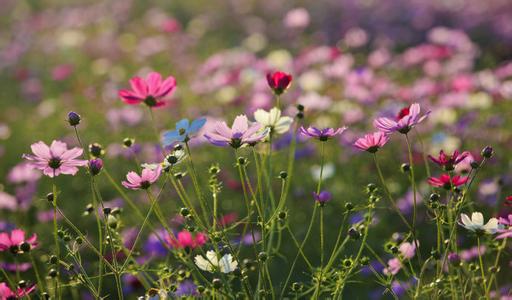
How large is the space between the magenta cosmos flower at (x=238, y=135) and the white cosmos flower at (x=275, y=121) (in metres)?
0.10

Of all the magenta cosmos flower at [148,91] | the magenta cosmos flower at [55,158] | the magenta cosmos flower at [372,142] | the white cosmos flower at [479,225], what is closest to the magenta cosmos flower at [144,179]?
the magenta cosmos flower at [55,158]

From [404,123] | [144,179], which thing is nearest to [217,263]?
[144,179]

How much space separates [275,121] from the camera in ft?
4.73

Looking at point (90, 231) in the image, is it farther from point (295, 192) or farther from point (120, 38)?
point (120, 38)

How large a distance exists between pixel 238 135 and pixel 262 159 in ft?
0.49

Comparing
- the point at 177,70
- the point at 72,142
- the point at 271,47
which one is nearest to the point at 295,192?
the point at 72,142

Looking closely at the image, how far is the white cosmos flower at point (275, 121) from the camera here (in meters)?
1.43

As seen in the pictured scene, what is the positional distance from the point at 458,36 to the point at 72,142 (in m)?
2.50

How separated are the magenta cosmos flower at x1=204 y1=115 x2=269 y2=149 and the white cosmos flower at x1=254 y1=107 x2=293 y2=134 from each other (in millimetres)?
104

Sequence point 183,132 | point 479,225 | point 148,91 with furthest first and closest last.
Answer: point 148,91, point 183,132, point 479,225

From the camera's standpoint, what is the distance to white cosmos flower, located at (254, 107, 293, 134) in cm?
143

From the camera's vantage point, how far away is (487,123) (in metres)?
3.12

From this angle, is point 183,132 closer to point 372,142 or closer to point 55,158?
point 55,158

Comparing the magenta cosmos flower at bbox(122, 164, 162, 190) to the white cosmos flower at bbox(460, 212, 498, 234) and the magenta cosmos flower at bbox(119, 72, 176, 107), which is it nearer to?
the magenta cosmos flower at bbox(119, 72, 176, 107)
